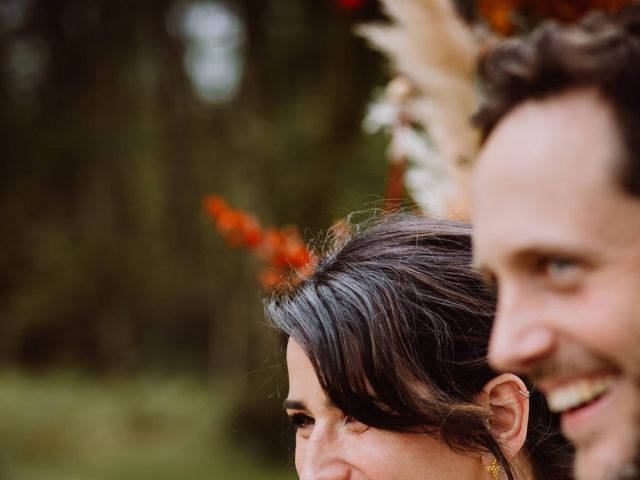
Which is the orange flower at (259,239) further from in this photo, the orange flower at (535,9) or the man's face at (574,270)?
the man's face at (574,270)

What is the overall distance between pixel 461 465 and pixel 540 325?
2.56 ft

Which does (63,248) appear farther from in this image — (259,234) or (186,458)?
(259,234)

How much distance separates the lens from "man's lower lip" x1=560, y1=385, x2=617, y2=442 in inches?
29.1

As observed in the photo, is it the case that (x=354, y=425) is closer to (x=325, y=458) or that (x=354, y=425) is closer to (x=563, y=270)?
(x=325, y=458)

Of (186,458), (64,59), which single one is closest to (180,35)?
(64,59)

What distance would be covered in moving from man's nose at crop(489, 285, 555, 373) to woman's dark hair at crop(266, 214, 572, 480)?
2.27ft

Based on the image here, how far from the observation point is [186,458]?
8.47 m

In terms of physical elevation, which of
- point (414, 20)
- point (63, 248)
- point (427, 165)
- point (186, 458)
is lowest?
point (186, 458)

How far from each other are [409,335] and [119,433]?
7.73 metres

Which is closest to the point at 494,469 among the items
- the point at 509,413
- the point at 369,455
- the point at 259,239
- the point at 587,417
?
the point at 509,413

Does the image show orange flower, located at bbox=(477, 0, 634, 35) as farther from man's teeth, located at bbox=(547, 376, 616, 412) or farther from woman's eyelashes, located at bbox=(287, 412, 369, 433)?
man's teeth, located at bbox=(547, 376, 616, 412)

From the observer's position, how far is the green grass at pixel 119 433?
8.27 meters

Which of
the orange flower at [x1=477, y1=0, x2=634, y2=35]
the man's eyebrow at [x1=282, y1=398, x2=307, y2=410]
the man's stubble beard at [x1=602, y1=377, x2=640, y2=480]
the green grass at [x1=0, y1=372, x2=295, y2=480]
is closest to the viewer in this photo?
the man's stubble beard at [x1=602, y1=377, x2=640, y2=480]

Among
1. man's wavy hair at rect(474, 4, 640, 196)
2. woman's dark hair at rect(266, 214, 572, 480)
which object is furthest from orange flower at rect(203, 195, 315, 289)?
man's wavy hair at rect(474, 4, 640, 196)
